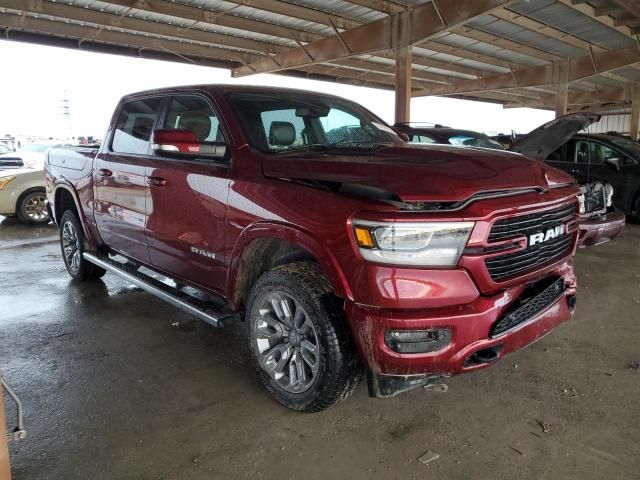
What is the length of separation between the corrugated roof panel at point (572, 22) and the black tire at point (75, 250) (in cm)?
874

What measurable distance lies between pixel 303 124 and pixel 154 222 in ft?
4.27

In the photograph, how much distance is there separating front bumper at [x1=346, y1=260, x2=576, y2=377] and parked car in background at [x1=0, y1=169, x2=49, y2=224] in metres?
8.42

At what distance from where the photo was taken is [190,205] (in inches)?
125


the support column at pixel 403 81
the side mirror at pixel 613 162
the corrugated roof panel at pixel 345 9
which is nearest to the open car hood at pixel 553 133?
the side mirror at pixel 613 162

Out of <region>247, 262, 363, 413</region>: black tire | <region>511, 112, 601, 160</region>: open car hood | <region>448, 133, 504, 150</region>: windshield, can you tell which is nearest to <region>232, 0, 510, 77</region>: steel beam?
<region>448, 133, 504, 150</region>: windshield

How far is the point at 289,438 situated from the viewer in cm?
249

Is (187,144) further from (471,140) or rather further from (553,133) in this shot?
(471,140)

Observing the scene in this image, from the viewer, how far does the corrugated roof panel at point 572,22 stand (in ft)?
35.1

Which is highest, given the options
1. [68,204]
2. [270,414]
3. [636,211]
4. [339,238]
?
[339,238]

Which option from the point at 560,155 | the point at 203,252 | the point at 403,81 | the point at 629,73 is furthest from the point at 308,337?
the point at 629,73

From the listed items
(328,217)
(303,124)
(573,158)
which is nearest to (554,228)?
(328,217)

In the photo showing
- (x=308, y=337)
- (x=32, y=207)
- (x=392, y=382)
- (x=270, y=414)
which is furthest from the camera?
(x=32, y=207)

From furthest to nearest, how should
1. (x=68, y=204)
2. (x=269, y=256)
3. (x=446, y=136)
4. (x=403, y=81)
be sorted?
(x=403, y=81) < (x=446, y=136) < (x=68, y=204) < (x=269, y=256)

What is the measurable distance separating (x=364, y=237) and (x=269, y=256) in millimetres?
908
